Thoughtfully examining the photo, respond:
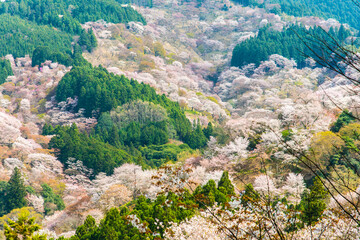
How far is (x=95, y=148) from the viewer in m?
33.6

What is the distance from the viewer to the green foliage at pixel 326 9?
93.0m

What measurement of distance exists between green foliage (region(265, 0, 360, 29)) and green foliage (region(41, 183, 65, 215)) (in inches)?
3187

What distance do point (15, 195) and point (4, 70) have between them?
3222cm

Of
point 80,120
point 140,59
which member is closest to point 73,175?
point 80,120

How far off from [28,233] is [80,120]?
123ft

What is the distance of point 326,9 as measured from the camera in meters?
103

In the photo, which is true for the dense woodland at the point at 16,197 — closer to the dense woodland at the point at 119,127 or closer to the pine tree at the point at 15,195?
the pine tree at the point at 15,195

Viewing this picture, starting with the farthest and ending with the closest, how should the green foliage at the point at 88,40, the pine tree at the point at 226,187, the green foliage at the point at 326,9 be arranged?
the green foliage at the point at 326,9
the green foliage at the point at 88,40
the pine tree at the point at 226,187

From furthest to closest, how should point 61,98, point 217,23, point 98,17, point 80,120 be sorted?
1. point 217,23
2. point 98,17
3. point 61,98
4. point 80,120

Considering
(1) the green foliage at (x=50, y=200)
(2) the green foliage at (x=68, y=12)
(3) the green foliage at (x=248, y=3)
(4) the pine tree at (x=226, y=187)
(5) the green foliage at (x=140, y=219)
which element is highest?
(5) the green foliage at (x=140, y=219)

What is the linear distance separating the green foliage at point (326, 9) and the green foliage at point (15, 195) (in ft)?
272

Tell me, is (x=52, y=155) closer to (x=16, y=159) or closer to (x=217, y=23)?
(x=16, y=159)

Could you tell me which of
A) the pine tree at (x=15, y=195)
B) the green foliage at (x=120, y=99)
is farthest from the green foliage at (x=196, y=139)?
the pine tree at (x=15, y=195)

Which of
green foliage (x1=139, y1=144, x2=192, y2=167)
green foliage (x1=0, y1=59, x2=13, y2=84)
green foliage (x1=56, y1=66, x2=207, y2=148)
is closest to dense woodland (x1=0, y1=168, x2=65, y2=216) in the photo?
green foliage (x1=139, y1=144, x2=192, y2=167)
